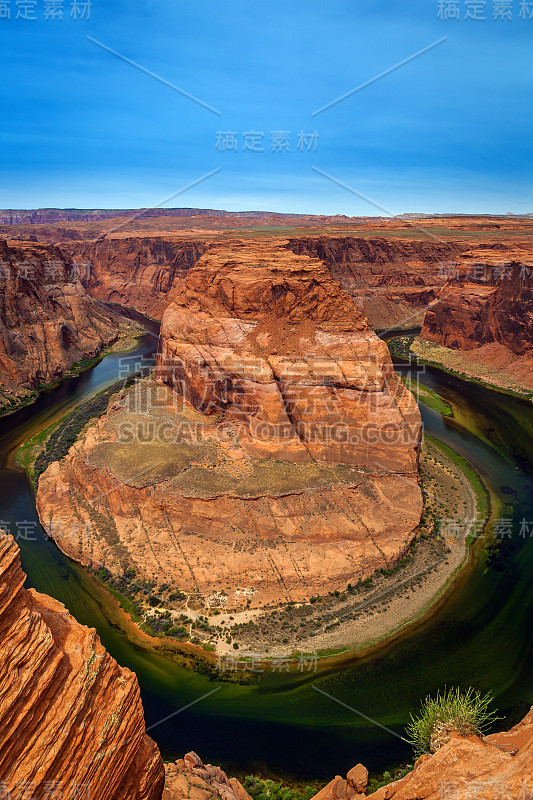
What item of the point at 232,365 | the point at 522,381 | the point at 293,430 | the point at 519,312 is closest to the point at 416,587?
the point at 293,430

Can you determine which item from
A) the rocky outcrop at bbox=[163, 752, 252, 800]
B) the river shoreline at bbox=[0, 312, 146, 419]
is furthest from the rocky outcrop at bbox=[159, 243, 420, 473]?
the river shoreline at bbox=[0, 312, 146, 419]

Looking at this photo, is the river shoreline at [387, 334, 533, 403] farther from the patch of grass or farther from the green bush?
the patch of grass

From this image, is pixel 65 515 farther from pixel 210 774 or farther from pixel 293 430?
pixel 210 774

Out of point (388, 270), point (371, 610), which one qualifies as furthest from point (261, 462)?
point (388, 270)

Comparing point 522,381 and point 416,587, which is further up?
point 522,381

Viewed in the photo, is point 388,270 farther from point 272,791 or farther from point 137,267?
point 272,791

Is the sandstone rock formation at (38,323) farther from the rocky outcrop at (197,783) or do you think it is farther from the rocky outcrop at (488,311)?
the rocky outcrop at (488,311)
